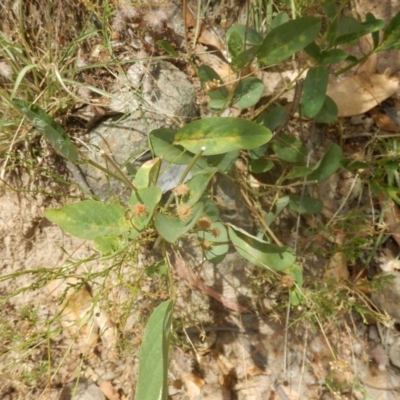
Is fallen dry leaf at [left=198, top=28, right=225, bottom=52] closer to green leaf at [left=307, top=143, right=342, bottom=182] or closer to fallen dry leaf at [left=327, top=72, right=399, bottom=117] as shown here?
fallen dry leaf at [left=327, top=72, right=399, bottom=117]

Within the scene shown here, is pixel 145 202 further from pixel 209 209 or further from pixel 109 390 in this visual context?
pixel 109 390

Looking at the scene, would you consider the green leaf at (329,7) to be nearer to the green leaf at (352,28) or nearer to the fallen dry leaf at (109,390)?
the green leaf at (352,28)

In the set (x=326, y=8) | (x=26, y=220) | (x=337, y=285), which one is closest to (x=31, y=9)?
(x=26, y=220)

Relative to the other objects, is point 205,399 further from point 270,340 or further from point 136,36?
point 136,36

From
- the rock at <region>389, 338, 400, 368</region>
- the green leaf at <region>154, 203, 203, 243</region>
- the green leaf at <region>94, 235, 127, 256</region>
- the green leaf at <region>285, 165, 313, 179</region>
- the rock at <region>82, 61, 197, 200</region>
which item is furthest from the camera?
the rock at <region>389, 338, 400, 368</region>

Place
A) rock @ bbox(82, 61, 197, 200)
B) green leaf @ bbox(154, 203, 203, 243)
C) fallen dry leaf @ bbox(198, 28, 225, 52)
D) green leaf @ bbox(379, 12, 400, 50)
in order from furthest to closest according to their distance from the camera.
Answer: fallen dry leaf @ bbox(198, 28, 225, 52) < rock @ bbox(82, 61, 197, 200) < green leaf @ bbox(379, 12, 400, 50) < green leaf @ bbox(154, 203, 203, 243)

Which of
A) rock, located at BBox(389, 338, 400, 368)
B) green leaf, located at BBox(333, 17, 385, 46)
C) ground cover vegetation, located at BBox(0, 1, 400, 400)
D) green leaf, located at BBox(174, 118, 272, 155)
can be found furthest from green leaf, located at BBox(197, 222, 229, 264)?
rock, located at BBox(389, 338, 400, 368)

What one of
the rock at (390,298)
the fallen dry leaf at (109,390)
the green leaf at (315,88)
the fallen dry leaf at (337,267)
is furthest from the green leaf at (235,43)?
the fallen dry leaf at (109,390)
